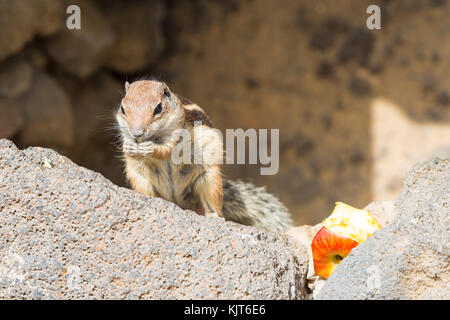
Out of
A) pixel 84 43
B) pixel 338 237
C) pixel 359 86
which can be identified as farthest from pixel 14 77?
pixel 338 237

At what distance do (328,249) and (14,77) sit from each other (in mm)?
5483

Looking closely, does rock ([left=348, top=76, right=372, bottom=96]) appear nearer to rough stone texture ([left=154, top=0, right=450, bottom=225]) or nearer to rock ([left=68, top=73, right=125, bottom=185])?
rough stone texture ([left=154, top=0, right=450, bottom=225])

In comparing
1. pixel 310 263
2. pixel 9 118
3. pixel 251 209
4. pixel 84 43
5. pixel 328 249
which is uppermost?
pixel 84 43

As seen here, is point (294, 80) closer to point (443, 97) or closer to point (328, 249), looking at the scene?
point (443, 97)

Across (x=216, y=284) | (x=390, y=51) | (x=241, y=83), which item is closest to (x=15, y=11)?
(x=241, y=83)

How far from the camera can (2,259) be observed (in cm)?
296

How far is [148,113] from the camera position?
12.4 ft

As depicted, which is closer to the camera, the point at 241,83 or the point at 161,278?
the point at 161,278

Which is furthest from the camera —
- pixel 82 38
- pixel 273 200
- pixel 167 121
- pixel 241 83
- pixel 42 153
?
pixel 241 83

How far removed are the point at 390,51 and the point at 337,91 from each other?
2.93ft

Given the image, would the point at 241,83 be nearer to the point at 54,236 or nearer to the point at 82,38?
the point at 82,38

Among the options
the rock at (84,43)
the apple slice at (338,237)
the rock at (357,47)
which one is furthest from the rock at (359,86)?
the apple slice at (338,237)

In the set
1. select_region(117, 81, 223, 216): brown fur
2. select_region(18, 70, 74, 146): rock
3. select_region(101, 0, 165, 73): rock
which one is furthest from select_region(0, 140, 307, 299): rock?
select_region(101, 0, 165, 73): rock

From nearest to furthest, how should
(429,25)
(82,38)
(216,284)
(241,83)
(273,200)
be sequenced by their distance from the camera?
(216,284) < (273,200) < (82,38) < (429,25) < (241,83)
